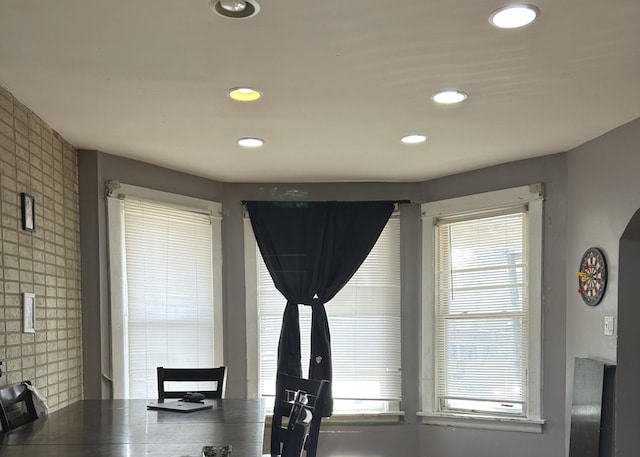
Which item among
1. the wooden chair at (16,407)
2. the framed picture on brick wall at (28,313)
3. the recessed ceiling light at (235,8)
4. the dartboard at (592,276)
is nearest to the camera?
the recessed ceiling light at (235,8)

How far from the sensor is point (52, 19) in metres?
2.02

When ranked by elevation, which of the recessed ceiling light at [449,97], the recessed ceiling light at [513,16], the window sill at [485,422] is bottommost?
the window sill at [485,422]

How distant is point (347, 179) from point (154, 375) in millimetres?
2161

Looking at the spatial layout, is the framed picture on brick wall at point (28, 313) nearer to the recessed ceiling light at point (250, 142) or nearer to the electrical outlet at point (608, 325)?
the recessed ceiling light at point (250, 142)

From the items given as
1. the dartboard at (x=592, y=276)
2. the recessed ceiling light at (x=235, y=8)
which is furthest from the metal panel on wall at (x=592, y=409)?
the recessed ceiling light at (x=235, y=8)

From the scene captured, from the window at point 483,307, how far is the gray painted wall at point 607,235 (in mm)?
287

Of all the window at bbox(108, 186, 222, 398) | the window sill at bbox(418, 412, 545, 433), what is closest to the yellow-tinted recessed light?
the window at bbox(108, 186, 222, 398)

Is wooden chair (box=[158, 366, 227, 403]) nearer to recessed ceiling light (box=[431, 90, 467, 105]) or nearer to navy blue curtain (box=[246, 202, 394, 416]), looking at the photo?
navy blue curtain (box=[246, 202, 394, 416])

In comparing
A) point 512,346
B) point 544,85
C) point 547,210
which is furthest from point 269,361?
point 544,85

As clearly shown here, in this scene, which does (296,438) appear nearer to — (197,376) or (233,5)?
(197,376)

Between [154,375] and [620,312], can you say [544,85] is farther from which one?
[154,375]

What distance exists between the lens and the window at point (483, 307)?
4.27 metres

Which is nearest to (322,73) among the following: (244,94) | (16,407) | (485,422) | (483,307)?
(244,94)

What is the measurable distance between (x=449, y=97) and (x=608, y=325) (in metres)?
1.74
